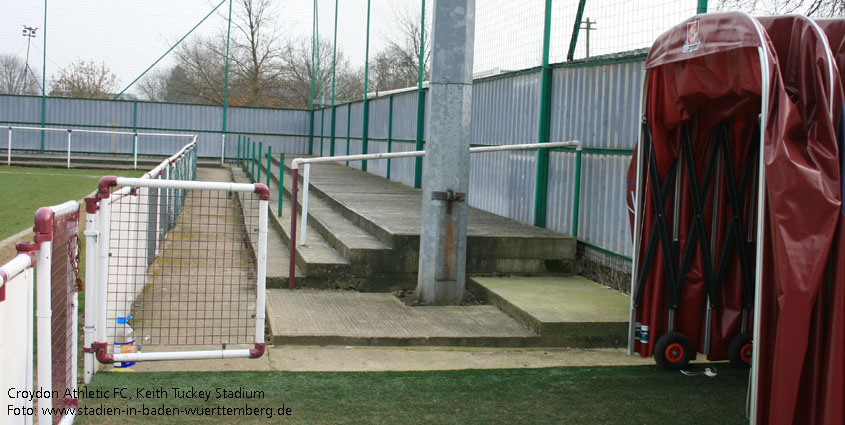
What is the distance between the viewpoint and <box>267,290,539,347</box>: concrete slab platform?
596 cm

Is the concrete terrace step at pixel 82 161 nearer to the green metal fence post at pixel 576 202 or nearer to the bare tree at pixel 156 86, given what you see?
the bare tree at pixel 156 86

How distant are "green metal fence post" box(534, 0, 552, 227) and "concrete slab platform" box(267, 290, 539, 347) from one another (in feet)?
7.28

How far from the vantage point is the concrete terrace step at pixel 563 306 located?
6102 mm

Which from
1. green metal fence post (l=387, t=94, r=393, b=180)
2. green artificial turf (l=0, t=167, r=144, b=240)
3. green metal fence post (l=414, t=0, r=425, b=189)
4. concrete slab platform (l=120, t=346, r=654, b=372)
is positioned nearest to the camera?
concrete slab platform (l=120, t=346, r=654, b=372)

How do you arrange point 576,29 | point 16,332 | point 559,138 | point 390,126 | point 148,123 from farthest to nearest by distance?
1. point 148,123
2. point 390,126
3. point 559,138
4. point 576,29
5. point 16,332

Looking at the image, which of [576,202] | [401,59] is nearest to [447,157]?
[576,202]

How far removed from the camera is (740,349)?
17.9 ft

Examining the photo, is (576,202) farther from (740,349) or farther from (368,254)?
(740,349)

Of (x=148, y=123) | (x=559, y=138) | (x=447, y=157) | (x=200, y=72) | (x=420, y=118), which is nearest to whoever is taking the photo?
(x=447, y=157)

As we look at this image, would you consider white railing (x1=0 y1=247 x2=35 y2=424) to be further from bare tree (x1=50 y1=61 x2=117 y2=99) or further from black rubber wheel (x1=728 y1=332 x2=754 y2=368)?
bare tree (x1=50 y1=61 x2=117 y2=99)

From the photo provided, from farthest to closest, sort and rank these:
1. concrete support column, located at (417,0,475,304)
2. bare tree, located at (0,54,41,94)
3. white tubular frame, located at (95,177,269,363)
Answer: bare tree, located at (0,54,41,94)
concrete support column, located at (417,0,475,304)
white tubular frame, located at (95,177,269,363)

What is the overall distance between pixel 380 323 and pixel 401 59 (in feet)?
46.5

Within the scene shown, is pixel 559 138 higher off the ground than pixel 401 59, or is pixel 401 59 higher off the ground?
pixel 401 59

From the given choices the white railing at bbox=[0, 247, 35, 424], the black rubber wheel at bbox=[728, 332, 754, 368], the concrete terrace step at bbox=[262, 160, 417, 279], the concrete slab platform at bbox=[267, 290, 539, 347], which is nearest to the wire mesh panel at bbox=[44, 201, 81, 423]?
the white railing at bbox=[0, 247, 35, 424]
